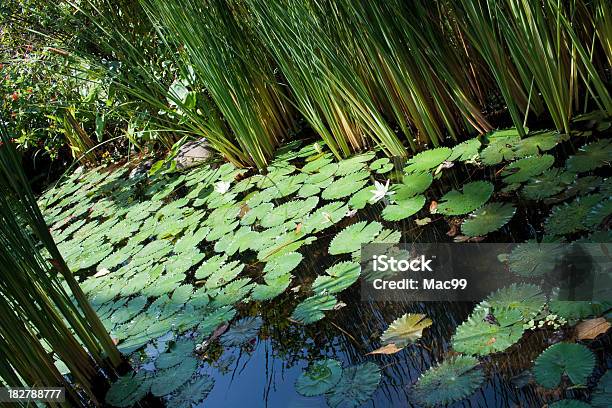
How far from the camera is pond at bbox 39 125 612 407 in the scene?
1.37 m

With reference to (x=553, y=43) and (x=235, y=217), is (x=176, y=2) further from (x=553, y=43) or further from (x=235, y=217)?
(x=553, y=43)

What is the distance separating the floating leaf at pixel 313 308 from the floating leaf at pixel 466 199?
1.67 feet

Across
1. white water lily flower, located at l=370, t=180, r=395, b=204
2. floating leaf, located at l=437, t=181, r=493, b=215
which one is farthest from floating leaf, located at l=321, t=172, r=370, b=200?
floating leaf, located at l=437, t=181, r=493, b=215

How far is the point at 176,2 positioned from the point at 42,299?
55.4 inches

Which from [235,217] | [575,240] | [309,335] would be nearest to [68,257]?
[235,217]

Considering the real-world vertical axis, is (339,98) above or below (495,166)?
above

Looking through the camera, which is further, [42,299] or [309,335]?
[309,335]

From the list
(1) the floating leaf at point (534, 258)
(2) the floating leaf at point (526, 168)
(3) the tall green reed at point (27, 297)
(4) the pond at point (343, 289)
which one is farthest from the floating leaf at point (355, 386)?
(2) the floating leaf at point (526, 168)

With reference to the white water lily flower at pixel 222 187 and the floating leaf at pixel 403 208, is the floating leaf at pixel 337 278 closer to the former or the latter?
the floating leaf at pixel 403 208

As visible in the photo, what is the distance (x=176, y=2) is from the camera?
2.50 m

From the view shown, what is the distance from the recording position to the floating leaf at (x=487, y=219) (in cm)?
181

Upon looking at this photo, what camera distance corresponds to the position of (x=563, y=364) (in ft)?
4.11

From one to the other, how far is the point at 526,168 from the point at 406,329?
0.81 meters
